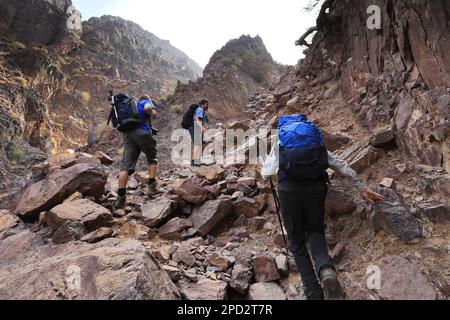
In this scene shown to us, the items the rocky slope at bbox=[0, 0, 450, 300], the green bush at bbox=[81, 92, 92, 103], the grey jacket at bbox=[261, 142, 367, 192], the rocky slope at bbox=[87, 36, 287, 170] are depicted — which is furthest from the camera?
the green bush at bbox=[81, 92, 92, 103]

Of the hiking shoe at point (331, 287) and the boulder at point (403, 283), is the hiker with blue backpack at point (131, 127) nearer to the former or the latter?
the hiking shoe at point (331, 287)

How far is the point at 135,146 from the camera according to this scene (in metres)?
6.26

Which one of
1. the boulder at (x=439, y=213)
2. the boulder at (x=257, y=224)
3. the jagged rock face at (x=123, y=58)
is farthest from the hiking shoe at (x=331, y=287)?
the jagged rock face at (x=123, y=58)

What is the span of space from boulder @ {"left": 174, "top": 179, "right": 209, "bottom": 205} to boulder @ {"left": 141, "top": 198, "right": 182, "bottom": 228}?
19cm

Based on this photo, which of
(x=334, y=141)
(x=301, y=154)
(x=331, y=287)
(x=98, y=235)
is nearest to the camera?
(x=331, y=287)

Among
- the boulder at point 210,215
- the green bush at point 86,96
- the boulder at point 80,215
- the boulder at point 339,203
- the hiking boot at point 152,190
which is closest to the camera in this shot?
the boulder at point 339,203

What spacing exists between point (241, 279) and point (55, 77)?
29846 mm

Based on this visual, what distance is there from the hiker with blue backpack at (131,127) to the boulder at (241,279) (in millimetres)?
2964

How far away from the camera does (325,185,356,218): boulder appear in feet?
15.0

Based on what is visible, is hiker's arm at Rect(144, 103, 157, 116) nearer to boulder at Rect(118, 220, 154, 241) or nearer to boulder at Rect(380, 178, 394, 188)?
boulder at Rect(118, 220, 154, 241)

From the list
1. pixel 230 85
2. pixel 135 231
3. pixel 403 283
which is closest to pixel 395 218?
pixel 403 283

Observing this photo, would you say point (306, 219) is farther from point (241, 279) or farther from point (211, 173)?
point (211, 173)

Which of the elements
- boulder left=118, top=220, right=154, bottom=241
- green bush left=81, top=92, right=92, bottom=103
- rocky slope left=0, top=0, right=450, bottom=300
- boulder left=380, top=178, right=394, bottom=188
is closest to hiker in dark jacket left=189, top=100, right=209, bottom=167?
rocky slope left=0, top=0, right=450, bottom=300

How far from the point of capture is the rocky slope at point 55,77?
11.9 m
